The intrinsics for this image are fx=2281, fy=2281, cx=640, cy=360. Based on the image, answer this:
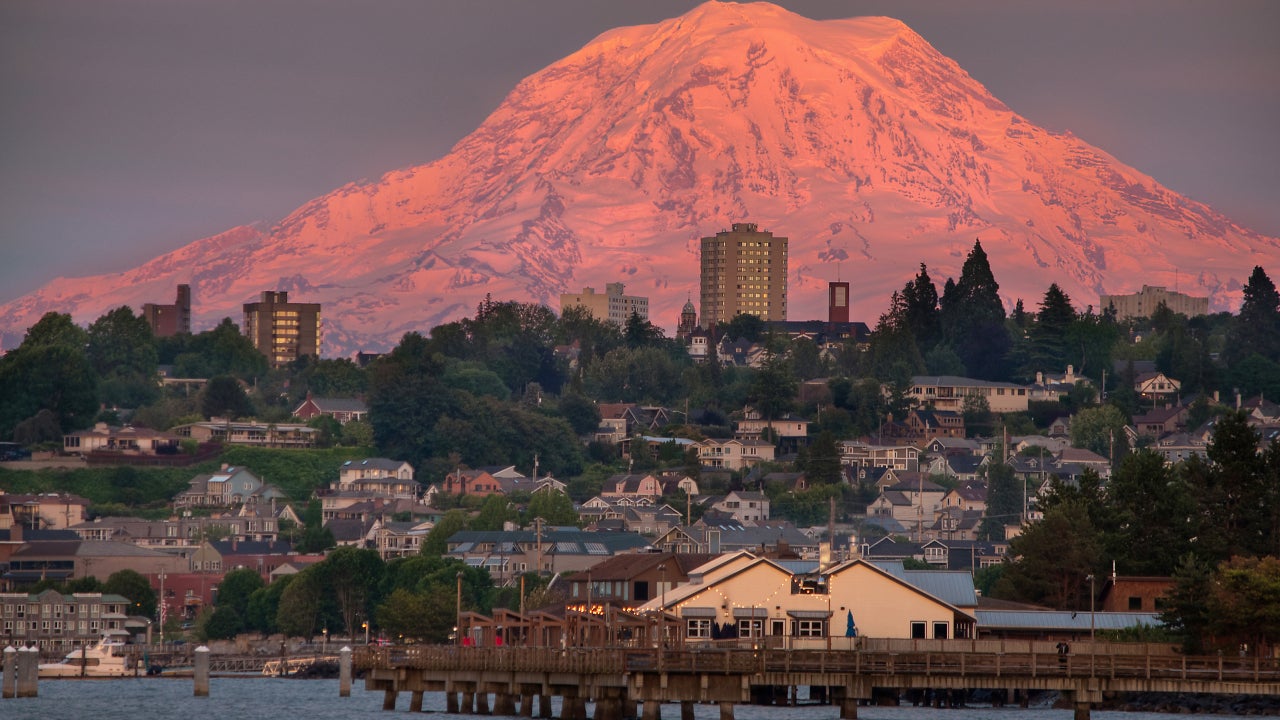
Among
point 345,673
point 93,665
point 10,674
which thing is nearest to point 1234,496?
point 345,673

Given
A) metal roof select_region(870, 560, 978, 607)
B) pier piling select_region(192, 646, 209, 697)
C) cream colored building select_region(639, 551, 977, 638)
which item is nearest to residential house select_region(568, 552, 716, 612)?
metal roof select_region(870, 560, 978, 607)

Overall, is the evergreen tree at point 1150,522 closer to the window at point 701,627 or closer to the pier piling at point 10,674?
the window at point 701,627

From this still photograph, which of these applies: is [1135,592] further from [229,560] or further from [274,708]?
[229,560]

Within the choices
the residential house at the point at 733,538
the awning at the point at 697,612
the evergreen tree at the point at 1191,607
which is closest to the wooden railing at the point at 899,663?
the awning at the point at 697,612

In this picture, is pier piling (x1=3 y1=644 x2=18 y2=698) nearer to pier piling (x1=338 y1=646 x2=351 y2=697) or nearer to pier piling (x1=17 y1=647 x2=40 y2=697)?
pier piling (x1=17 y1=647 x2=40 y2=697)

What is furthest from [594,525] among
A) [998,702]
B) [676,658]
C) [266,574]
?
[676,658]

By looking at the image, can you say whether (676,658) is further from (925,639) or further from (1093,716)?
(1093,716)
